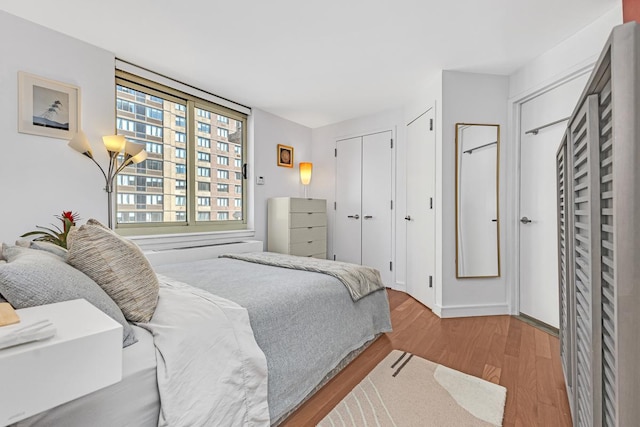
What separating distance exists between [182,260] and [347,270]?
1612mm

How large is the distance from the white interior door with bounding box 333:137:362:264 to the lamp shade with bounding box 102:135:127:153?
108 inches

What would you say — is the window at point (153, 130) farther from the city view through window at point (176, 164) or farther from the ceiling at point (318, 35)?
the ceiling at point (318, 35)

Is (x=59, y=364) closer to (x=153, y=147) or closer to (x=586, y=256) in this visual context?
(x=586, y=256)

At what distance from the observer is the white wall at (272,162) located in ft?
12.6

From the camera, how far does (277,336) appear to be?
141 centimetres

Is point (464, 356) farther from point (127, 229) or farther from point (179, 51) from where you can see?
point (179, 51)

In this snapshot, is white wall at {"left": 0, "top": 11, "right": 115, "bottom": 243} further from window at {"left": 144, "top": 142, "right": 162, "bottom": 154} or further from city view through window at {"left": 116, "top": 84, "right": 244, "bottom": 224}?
window at {"left": 144, "top": 142, "right": 162, "bottom": 154}

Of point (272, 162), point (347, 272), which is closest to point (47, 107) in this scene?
point (272, 162)

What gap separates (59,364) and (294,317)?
1.03 m

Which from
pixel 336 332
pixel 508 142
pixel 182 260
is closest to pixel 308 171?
pixel 182 260

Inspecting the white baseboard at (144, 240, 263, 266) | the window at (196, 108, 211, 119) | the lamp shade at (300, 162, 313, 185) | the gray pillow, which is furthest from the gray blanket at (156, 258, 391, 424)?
the lamp shade at (300, 162, 313, 185)

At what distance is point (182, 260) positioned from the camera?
2.77 meters

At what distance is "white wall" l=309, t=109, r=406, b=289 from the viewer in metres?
3.78

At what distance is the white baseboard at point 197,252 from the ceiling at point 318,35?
5.51ft
